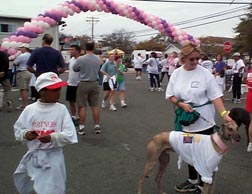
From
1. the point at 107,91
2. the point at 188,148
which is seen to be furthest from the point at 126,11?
the point at 188,148

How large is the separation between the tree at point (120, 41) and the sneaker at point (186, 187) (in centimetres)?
7758

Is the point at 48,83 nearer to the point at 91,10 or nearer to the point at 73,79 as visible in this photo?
the point at 73,79

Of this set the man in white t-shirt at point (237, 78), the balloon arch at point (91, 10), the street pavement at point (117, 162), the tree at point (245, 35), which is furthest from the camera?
the tree at point (245, 35)

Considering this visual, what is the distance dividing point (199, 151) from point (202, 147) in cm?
5

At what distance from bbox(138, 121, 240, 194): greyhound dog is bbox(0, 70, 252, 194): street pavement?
2.51 ft

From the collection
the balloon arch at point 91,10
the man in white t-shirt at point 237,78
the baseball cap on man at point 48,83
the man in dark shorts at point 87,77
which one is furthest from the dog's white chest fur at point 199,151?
the balloon arch at point 91,10

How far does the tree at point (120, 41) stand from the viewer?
3241 inches

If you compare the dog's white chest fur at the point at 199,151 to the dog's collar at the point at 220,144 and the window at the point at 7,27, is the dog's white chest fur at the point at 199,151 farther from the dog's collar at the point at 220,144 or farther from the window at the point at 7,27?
the window at the point at 7,27

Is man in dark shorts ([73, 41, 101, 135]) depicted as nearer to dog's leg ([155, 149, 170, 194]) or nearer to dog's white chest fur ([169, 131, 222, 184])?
dog's leg ([155, 149, 170, 194])

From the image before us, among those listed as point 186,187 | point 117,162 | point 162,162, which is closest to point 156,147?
point 162,162

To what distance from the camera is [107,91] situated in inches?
444

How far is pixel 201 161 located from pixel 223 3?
22830mm

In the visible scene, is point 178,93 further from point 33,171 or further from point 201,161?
point 33,171

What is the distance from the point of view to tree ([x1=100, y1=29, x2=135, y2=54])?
82312mm
